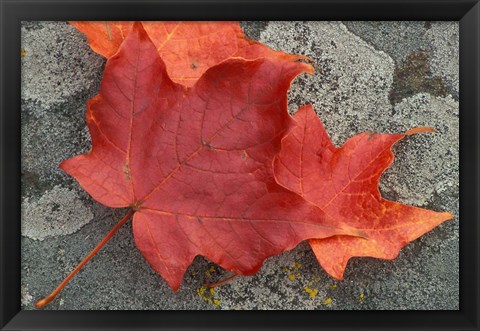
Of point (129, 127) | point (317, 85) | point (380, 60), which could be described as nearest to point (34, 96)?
point (129, 127)

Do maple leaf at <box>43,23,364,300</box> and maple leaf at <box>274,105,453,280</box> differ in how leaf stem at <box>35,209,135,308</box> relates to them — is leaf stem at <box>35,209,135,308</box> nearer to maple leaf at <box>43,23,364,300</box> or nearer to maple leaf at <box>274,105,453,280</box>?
maple leaf at <box>43,23,364,300</box>

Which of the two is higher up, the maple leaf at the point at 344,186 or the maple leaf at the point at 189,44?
the maple leaf at the point at 189,44

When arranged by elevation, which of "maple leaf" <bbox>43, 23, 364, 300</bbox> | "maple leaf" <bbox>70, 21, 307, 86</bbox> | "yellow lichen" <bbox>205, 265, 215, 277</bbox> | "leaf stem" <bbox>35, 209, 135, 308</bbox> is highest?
"maple leaf" <bbox>70, 21, 307, 86</bbox>

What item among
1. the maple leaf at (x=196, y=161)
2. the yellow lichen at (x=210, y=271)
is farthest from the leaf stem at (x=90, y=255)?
the yellow lichen at (x=210, y=271)

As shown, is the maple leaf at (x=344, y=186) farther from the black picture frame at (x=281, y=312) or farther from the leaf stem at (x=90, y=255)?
the leaf stem at (x=90, y=255)

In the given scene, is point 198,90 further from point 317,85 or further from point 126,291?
point 126,291

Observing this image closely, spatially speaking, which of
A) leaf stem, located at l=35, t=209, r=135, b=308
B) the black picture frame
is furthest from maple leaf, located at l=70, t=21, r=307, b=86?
leaf stem, located at l=35, t=209, r=135, b=308
